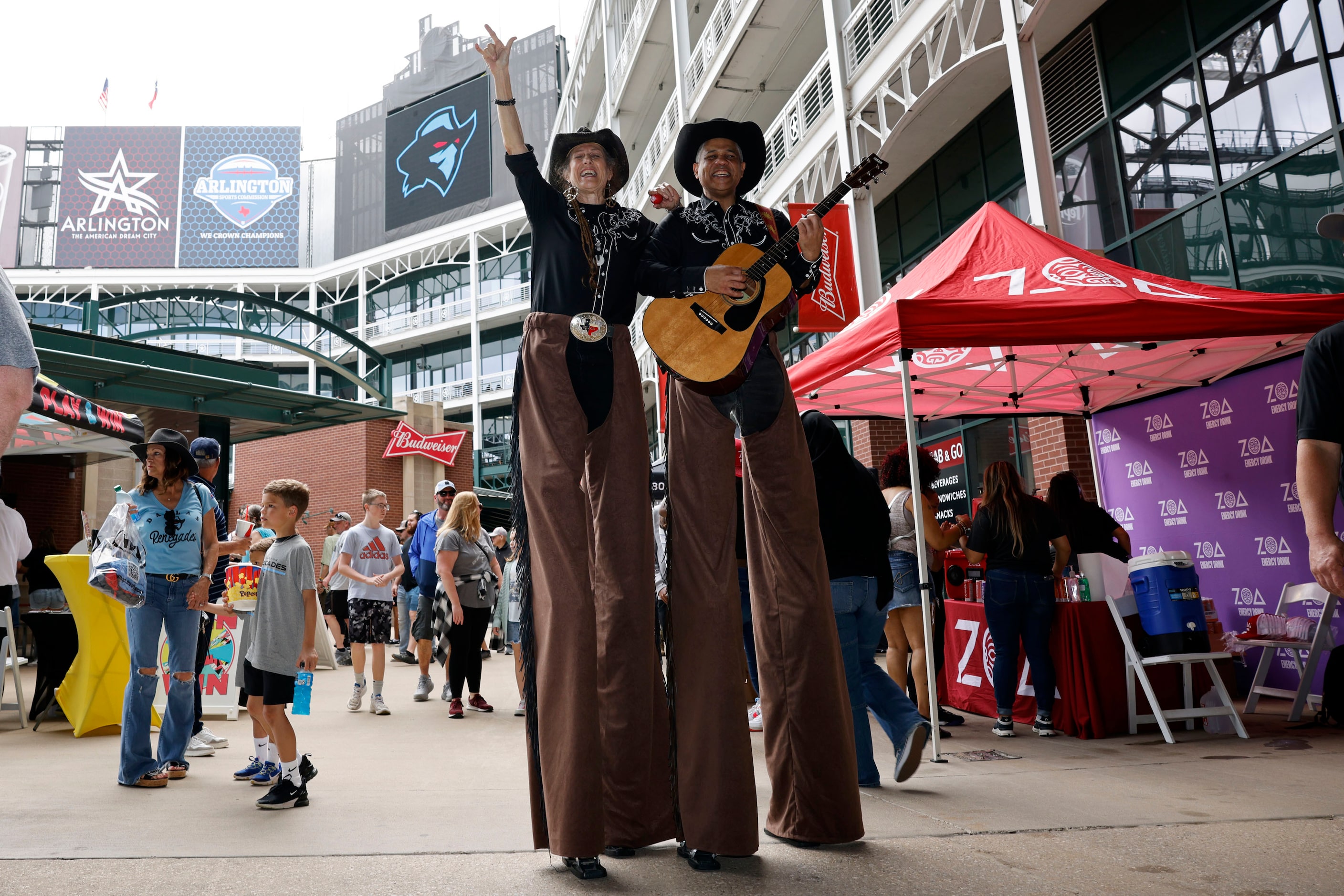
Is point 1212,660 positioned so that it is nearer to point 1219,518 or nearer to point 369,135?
point 1219,518

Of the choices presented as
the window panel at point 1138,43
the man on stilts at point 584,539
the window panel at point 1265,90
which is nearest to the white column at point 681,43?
the window panel at point 1138,43

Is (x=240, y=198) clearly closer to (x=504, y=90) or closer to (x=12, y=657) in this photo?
(x=12, y=657)

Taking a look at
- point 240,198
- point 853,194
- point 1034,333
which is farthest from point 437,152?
point 1034,333

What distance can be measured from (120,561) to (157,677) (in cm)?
64

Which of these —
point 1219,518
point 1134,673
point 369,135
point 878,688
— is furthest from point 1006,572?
point 369,135

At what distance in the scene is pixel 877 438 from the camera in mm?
13641

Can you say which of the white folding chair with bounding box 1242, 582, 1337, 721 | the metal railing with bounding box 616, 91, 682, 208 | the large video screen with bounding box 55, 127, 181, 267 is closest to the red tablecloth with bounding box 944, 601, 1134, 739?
the white folding chair with bounding box 1242, 582, 1337, 721

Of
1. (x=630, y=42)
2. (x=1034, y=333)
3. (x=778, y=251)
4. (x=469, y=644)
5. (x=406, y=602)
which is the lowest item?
(x=469, y=644)

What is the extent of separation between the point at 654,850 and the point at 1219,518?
6.24m

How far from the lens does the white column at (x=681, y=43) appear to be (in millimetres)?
18219

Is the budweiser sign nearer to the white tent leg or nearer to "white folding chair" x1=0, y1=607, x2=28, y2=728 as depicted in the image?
"white folding chair" x1=0, y1=607, x2=28, y2=728

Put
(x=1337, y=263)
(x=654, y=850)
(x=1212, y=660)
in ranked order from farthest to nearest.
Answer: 1. (x=1337, y=263)
2. (x=1212, y=660)
3. (x=654, y=850)

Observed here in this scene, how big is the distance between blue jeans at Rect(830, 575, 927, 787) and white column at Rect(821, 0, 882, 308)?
751 centimetres

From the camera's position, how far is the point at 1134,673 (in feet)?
19.3
